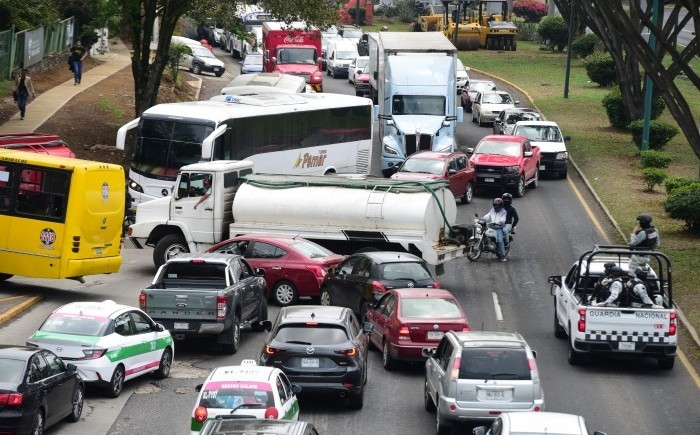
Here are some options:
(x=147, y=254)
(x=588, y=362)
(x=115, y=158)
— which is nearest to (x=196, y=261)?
(x=588, y=362)

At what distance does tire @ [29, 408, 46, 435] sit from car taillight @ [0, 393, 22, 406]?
473 millimetres

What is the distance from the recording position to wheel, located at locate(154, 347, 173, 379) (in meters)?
21.5

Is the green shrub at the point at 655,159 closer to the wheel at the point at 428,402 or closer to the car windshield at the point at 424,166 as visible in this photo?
the car windshield at the point at 424,166

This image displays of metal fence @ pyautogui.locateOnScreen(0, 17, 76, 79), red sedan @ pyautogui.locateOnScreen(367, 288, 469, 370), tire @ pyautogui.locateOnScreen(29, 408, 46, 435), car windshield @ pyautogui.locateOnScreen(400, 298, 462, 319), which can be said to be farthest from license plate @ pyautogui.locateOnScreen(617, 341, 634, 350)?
metal fence @ pyautogui.locateOnScreen(0, 17, 76, 79)

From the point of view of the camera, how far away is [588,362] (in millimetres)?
23484

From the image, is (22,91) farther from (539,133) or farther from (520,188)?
(539,133)

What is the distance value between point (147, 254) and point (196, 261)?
1116 cm

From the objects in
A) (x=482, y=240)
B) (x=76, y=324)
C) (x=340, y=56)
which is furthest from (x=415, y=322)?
(x=340, y=56)

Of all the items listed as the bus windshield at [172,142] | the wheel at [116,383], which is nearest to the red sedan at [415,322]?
the wheel at [116,383]

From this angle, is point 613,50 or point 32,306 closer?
point 32,306

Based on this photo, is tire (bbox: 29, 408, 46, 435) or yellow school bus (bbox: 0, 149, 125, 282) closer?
tire (bbox: 29, 408, 46, 435)

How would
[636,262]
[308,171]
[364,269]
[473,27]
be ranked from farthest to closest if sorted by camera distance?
[473,27], [308,171], [364,269], [636,262]

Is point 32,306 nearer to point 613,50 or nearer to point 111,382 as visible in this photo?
point 111,382

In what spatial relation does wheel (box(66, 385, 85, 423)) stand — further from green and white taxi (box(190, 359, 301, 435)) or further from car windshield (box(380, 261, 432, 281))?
car windshield (box(380, 261, 432, 281))
